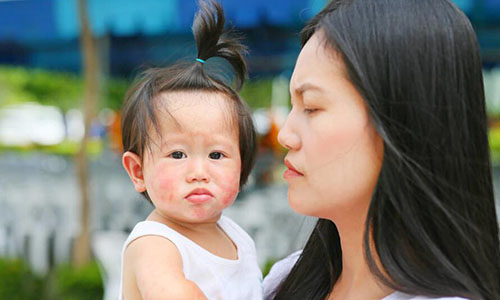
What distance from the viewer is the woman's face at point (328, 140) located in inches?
41.3

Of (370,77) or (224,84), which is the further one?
(224,84)

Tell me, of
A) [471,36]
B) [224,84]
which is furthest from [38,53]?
[471,36]

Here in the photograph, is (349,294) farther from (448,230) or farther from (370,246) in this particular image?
(448,230)

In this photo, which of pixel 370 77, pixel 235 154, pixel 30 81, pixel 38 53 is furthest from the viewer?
pixel 30 81

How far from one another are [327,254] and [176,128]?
46 cm

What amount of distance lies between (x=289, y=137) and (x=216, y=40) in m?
0.39

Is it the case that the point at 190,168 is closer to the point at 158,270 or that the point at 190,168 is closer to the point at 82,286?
the point at 158,270

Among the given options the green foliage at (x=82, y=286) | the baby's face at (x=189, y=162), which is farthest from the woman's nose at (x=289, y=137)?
the green foliage at (x=82, y=286)

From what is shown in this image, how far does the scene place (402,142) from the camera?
3.37ft

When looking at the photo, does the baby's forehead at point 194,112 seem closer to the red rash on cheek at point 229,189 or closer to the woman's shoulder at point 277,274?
the red rash on cheek at point 229,189

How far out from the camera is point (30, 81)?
22016mm

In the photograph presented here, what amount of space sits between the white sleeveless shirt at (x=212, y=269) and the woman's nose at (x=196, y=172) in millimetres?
113

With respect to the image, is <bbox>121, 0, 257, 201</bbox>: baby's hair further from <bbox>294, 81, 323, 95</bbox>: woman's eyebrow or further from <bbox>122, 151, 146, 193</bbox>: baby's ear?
<bbox>294, 81, 323, 95</bbox>: woman's eyebrow

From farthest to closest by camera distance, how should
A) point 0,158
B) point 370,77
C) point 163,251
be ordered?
point 0,158 < point 163,251 < point 370,77
